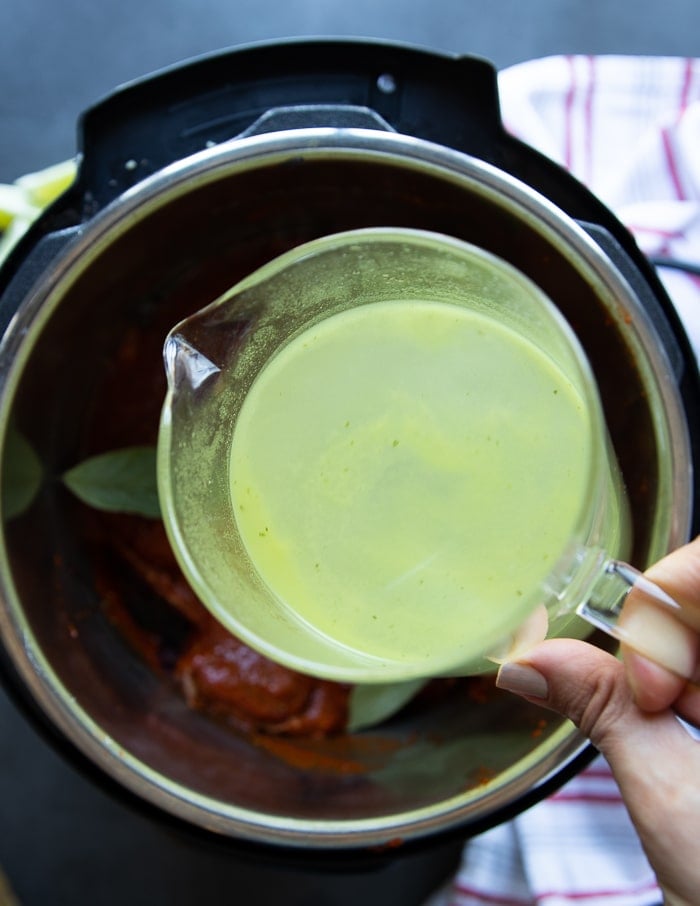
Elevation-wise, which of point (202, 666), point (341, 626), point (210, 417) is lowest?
point (202, 666)

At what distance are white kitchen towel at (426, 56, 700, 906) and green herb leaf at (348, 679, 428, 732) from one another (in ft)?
0.47

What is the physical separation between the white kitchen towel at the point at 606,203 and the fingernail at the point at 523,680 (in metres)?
0.27

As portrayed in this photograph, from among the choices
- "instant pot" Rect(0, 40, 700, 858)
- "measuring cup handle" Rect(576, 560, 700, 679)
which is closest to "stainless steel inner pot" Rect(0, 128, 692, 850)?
"instant pot" Rect(0, 40, 700, 858)

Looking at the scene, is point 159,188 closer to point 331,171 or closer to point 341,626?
point 331,171

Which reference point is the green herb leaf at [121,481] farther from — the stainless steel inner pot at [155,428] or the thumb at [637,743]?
the thumb at [637,743]

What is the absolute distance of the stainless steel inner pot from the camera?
0.59 meters

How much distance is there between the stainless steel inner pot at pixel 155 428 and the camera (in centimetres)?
59

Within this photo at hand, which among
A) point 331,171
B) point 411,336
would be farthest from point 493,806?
point 331,171

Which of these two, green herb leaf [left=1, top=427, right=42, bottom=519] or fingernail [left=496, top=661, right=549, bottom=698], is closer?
fingernail [left=496, top=661, right=549, bottom=698]

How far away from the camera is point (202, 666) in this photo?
2.50 ft

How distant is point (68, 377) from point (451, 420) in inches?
14.2

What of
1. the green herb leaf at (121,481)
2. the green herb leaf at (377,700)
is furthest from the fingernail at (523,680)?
the green herb leaf at (121,481)

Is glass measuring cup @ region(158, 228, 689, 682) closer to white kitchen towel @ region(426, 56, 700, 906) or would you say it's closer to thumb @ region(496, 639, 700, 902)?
thumb @ region(496, 639, 700, 902)

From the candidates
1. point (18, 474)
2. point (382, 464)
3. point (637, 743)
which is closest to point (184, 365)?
point (382, 464)
